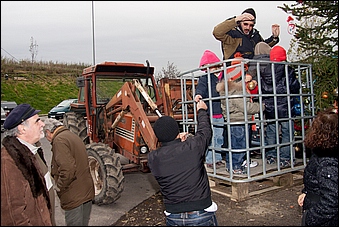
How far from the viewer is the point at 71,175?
10.5 feet

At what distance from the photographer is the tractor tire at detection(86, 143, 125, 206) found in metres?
5.02

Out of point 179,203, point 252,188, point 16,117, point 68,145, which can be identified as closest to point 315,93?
point 252,188

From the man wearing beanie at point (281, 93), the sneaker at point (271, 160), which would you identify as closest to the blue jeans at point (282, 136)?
the man wearing beanie at point (281, 93)

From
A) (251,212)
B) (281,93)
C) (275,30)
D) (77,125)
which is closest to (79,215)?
(251,212)

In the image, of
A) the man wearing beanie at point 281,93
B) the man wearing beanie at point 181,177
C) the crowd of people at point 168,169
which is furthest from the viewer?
the man wearing beanie at point 281,93

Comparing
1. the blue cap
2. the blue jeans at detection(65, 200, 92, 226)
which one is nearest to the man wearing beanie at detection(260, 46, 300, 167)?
the blue jeans at detection(65, 200, 92, 226)

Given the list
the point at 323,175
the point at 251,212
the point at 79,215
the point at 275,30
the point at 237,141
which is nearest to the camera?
the point at 323,175

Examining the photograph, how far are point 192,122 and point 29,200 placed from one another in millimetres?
2856

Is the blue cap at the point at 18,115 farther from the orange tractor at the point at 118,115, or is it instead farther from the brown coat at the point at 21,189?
the orange tractor at the point at 118,115

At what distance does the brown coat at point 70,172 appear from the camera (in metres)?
3.20

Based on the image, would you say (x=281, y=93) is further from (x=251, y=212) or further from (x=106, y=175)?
(x=106, y=175)

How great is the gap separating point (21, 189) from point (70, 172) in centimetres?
109

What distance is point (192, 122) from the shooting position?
4.70m

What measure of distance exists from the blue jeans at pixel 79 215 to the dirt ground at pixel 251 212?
70cm
